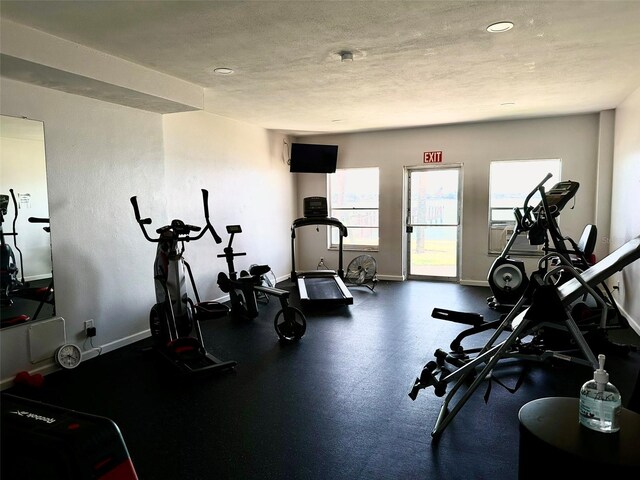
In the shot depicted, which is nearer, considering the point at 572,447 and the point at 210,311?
the point at 572,447

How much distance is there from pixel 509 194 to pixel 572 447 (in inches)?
254

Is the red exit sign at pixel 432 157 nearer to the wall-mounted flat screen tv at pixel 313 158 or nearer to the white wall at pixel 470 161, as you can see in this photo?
the white wall at pixel 470 161

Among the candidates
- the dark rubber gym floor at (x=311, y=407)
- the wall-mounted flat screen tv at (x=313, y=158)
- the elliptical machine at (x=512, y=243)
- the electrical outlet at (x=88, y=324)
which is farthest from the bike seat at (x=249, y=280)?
the elliptical machine at (x=512, y=243)

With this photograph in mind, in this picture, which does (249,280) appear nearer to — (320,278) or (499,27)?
(320,278)

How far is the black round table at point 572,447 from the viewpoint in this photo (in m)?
1.24

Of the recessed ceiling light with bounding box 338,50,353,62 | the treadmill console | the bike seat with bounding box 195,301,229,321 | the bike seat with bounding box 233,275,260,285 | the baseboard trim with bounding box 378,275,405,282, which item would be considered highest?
the recessed ceiling light with bounding box 338,50,353,62

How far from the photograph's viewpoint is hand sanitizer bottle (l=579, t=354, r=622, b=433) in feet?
4.56

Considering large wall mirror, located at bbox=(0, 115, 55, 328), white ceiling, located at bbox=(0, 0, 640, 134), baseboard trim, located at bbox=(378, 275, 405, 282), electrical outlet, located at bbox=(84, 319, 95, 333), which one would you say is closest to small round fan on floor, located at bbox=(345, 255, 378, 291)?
baseboard trim, located at bbox=(378, 275, 405, 282)

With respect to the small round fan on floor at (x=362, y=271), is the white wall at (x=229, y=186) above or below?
above

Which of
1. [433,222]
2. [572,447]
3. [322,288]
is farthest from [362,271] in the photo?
[572,447]

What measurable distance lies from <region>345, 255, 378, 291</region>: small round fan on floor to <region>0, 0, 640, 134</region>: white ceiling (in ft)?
9.58

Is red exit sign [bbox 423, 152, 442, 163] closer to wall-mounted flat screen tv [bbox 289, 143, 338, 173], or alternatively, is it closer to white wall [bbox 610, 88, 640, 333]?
wall-mounted flat screen tv [bbox 289, 143, 338, 173]

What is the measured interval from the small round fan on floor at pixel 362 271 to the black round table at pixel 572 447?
5947 millimetres

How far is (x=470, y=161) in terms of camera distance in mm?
7180
